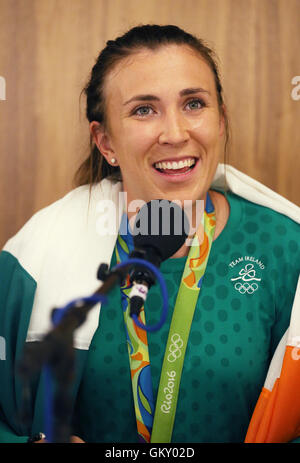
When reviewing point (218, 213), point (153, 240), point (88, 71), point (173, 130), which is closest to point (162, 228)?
point (153, 240)

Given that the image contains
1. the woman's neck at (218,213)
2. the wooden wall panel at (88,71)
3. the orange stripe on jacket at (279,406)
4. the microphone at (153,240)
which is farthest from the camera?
the wooden wall panel at (88,71)

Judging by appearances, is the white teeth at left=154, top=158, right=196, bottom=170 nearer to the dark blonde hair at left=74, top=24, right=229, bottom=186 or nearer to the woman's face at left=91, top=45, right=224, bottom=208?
the woman's face at left=91, top=45, right=224, bottom=208

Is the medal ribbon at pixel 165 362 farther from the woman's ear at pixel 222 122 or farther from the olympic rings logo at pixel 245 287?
the woman's ear at pixel 222 122

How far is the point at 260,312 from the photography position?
1055 mm

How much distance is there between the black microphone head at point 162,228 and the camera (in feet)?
2.02

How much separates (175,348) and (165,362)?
35mm

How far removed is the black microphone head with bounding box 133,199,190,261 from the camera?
2.02 feet

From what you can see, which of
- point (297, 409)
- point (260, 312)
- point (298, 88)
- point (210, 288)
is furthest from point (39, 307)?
point (298, 88)

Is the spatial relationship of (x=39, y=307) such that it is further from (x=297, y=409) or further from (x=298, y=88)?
(x=298, y=88)

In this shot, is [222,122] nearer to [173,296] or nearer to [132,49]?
[132,49]

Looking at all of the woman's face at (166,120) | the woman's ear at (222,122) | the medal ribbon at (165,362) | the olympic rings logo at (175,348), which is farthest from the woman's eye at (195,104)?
the olympic rings logo at (175,348)

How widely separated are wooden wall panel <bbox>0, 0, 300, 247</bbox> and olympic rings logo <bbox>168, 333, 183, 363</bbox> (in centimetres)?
62

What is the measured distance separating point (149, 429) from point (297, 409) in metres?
0.31

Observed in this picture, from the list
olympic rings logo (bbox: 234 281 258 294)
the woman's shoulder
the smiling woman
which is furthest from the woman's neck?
the woman's shoulder
